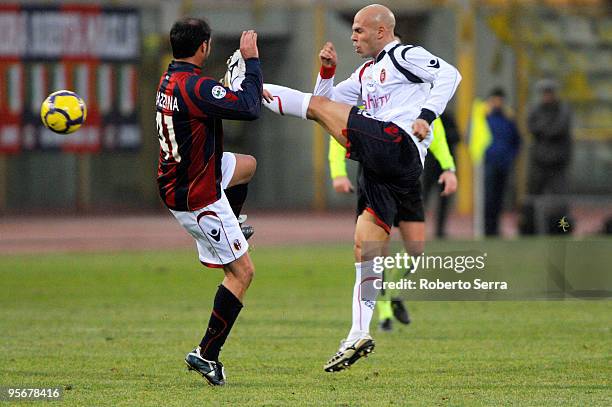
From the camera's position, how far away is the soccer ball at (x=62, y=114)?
836cm

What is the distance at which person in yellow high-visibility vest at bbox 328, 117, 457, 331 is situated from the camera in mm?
10328

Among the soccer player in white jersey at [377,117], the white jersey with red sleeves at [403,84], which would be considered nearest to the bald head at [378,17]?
the soccer player in white jersey at [377,117]

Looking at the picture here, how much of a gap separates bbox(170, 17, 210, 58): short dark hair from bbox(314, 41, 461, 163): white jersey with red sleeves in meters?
1.04

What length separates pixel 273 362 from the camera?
891cm

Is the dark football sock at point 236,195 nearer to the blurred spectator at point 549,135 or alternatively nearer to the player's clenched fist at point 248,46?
the player's clenched fist at point 248,46

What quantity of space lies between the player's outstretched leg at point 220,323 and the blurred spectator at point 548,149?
1146 cm

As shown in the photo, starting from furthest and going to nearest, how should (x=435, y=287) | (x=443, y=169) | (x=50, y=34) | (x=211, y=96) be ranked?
(x=50, y=34)
(x=435, y=287)
(x=443, y=169)
(x=211, y=96)

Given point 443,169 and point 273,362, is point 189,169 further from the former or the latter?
point 443,169

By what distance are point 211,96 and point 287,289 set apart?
20.8 feet

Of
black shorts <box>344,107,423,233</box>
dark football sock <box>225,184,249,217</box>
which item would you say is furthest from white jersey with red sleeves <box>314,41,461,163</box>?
dark football sock <box>225,184,249,217</box>

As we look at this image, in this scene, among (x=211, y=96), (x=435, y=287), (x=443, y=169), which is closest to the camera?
(x=211, y=96)

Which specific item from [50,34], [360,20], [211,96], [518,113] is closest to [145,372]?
[211,96]

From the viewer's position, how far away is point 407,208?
1042 centimetres

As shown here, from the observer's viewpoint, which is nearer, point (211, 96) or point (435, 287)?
point (211, 96)
